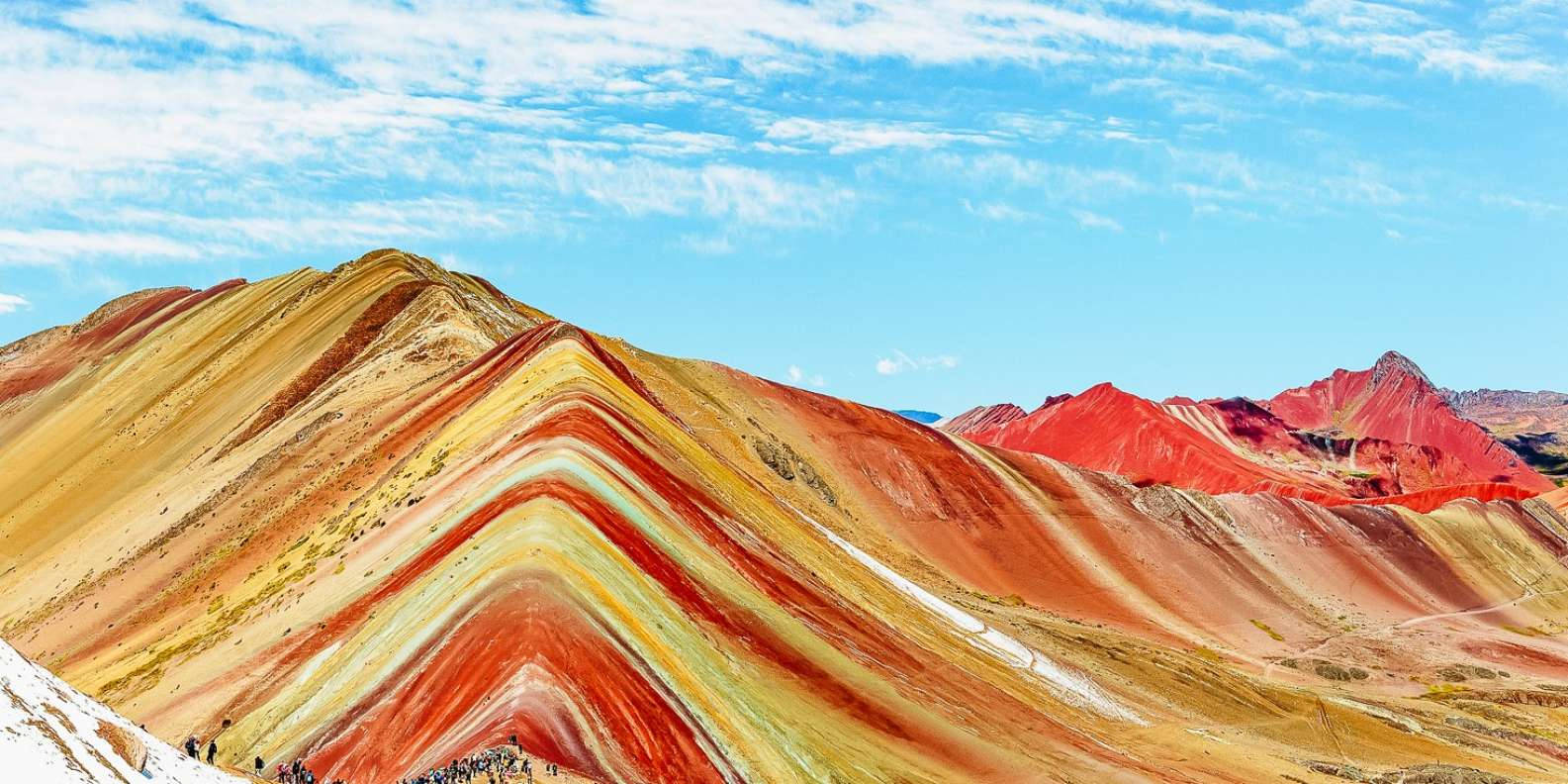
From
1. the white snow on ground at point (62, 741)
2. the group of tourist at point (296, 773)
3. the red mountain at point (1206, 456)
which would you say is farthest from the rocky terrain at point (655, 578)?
the red mountain at point (1206, 456)

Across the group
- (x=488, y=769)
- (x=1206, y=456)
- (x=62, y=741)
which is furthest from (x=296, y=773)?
(x=1206, y=456)

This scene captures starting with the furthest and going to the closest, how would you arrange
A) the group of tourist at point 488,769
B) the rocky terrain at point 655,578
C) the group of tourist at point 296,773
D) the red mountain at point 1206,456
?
the red mountain at point 1206,456 < the rocky terrain at point 655,578 < the group of tourist at point 296,773 < the group of tourist at point 488,769

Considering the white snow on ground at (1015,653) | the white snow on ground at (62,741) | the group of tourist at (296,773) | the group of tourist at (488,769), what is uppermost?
the white snow on ground at (62,741)

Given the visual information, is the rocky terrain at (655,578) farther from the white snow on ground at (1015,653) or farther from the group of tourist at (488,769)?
the group of tourist at (488,769)

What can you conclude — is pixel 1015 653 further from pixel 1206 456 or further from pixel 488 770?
pixel 1206 456

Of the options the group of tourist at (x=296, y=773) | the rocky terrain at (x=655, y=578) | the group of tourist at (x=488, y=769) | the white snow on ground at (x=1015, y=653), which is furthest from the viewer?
the white snow on ground at (x=1015, y=653)

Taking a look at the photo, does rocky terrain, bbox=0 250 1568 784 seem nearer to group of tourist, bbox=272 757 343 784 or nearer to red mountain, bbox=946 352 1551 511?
group of tourist, bbox=272 757 343 784

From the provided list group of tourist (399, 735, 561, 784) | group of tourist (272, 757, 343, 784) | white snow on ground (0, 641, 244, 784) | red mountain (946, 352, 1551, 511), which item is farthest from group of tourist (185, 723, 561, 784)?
red mountain (946, 352, 1551, 511)

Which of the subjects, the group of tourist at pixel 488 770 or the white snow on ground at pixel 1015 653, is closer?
the group of tourist at pixel 488 770
